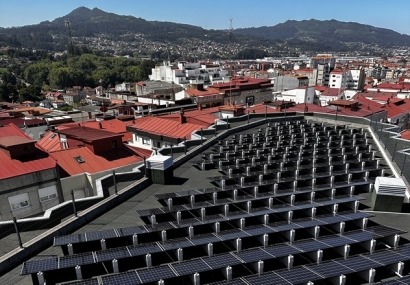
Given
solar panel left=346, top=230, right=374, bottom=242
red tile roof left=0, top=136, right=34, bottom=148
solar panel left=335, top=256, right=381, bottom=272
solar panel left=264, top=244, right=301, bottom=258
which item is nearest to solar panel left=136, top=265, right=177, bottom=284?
solar panel left=264, top=244, right=301, bottom=258

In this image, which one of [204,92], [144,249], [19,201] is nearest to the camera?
[144,249]

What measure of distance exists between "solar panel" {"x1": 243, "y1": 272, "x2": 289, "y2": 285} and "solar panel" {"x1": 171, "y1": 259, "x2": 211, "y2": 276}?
4.74ft

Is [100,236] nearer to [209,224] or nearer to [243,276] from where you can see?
[209,224]

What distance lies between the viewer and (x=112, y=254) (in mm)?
11859

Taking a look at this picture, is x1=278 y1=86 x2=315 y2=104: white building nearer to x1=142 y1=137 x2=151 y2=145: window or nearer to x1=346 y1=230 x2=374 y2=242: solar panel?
x1=142 y1=137 x2=151 y2=145: window

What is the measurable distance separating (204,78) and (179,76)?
11.5 metres

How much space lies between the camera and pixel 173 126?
4078 centimetres

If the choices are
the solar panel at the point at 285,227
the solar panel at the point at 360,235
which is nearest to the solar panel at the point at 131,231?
the solar panel at the point at 285,227

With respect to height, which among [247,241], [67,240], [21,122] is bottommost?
[21,122]

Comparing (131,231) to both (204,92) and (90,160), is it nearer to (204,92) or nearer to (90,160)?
(90,160)

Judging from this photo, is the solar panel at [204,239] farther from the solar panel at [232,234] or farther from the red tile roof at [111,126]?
the red tile roof at [111,126]

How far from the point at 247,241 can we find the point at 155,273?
14.0 feet

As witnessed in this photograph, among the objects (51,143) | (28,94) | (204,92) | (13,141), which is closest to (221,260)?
(13,141)

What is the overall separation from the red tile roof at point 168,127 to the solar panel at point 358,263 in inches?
1072
